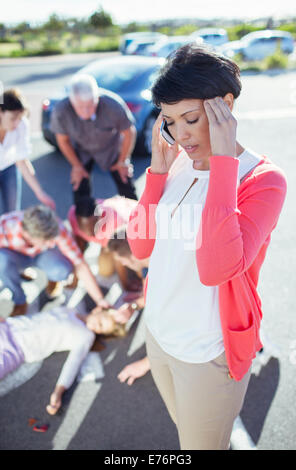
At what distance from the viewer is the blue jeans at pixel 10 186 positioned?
132 inches

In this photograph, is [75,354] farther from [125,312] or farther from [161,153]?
[161,153]

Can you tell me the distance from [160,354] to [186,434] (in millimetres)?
335

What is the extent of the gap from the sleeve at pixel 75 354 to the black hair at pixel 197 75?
1.73 meters

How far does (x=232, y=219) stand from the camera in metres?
1.04

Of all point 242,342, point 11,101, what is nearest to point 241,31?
point 11,101

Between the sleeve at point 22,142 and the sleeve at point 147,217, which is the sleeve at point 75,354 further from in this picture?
the sleeve at point 22,142

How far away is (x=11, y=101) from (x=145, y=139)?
3241mm

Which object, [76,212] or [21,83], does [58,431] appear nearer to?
[76,212]

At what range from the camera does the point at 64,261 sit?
300 cm

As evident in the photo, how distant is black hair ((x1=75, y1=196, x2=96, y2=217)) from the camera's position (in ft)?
9.93

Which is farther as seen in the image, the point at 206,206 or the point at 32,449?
the point at 32,449

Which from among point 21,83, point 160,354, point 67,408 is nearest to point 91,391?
point 67,408

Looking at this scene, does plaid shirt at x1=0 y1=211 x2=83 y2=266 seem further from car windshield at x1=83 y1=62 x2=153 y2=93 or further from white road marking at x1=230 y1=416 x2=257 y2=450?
car windshield at x1=83 y1=62 x2=153 y2=93

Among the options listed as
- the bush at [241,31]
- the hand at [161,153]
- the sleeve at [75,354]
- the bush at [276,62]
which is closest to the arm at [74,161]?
the sleeve at [75,354]
